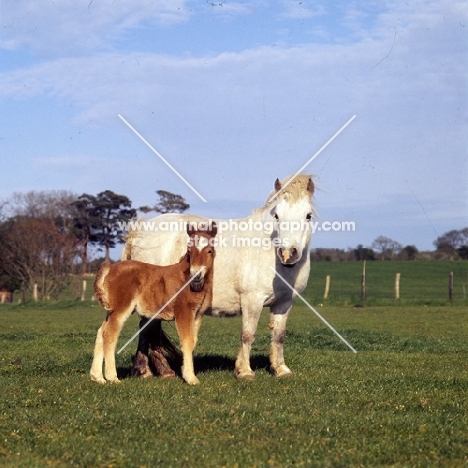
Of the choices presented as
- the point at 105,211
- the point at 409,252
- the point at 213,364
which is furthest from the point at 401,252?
the point at 213,364

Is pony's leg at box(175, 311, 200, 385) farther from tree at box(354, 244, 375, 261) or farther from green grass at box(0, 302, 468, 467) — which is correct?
tree at box(354, 244, 375, 261)

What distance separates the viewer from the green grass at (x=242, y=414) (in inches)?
211

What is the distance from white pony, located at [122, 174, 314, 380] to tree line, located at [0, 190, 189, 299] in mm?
37411

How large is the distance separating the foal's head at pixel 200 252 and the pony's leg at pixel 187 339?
1.31 ft

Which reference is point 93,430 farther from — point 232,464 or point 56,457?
point 232,464

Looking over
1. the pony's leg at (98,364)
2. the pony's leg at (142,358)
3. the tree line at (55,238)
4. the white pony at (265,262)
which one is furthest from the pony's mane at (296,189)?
the tree line at (55,238)

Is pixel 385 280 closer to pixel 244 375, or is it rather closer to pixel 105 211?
pixel 105 211

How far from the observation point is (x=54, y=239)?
53.2 metres

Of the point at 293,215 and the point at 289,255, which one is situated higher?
the point at 293,215

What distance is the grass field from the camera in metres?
5.36

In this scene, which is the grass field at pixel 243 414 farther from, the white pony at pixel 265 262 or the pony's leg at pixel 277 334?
the white pony at pixel 265 262

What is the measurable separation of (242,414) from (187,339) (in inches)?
90.0

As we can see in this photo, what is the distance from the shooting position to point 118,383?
8.80 metres

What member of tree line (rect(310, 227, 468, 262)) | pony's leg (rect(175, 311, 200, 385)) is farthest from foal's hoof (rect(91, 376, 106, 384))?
tree line (rect(310, 227, 468, 262))
